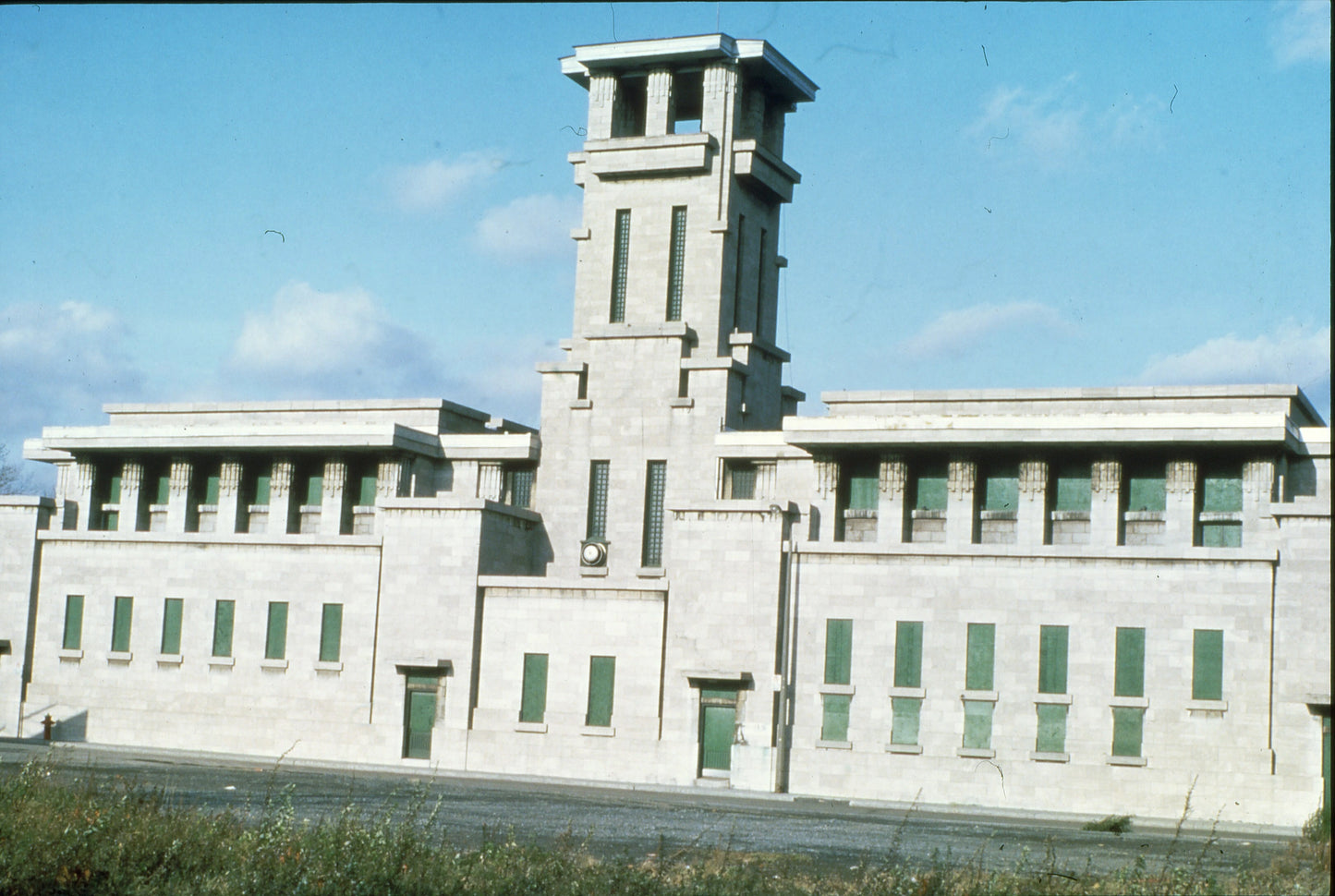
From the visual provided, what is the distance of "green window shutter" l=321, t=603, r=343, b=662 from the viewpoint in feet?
150

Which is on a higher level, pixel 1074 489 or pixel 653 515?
pixel 1074 489

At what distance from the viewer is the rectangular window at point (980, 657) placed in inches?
1549

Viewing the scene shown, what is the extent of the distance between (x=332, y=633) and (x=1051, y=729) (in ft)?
68.6

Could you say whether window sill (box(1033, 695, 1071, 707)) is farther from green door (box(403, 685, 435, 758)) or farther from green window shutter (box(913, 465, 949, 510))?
green door (box(403, 685, 435, 758))

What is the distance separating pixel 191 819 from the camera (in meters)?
18.5

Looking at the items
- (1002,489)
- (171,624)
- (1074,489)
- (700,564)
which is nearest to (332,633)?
(171,624)

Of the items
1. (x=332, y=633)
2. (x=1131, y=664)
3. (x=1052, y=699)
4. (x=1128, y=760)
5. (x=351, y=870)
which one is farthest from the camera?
(x=332, y=633)

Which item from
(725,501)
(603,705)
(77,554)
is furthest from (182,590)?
(725,501)

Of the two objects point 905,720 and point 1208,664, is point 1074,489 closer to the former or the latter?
point 1208,664

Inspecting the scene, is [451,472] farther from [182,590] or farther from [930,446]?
[930,446]

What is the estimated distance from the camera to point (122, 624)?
48.5 m

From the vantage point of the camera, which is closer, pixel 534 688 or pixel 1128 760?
pixel 1128 760

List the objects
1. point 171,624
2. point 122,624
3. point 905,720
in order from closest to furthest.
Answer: point 905,720, point 171,624, point 122,624

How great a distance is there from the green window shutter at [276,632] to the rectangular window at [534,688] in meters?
7.83
